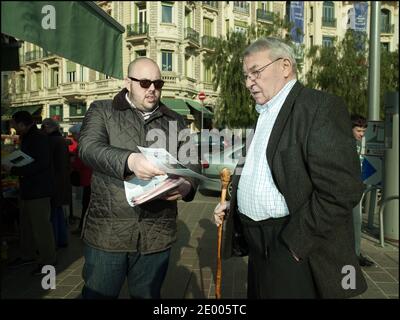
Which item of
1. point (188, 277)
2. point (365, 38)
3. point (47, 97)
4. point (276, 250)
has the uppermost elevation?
point (365, 38)

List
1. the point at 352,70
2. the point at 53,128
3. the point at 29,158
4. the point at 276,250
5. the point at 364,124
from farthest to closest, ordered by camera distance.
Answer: the point at 352,70
the point at 53,128
the point at 364,124
the point at 29,158
the point at 276,250

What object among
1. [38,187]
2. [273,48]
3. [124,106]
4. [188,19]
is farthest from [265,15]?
[124,106]

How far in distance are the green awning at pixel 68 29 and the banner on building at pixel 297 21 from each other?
12.1 metres

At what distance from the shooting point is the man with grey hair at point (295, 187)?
5.10 ft

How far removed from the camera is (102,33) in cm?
208

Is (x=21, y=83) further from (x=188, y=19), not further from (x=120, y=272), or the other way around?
(x=188, y=19)

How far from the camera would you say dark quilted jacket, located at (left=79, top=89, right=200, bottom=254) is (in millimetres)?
1943

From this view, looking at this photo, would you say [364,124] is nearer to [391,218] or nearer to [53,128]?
[391,218]

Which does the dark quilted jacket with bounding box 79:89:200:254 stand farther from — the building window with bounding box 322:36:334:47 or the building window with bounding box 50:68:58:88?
the building window with bounding box 322:36:334:47

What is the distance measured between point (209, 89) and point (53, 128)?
8032mm

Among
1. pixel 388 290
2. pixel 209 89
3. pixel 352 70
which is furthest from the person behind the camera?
pixel 352 70

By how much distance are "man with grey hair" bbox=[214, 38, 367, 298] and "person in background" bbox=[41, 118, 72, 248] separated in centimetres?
363

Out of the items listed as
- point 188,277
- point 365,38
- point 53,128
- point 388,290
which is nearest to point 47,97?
point 53,128

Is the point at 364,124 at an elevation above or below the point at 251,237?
above
